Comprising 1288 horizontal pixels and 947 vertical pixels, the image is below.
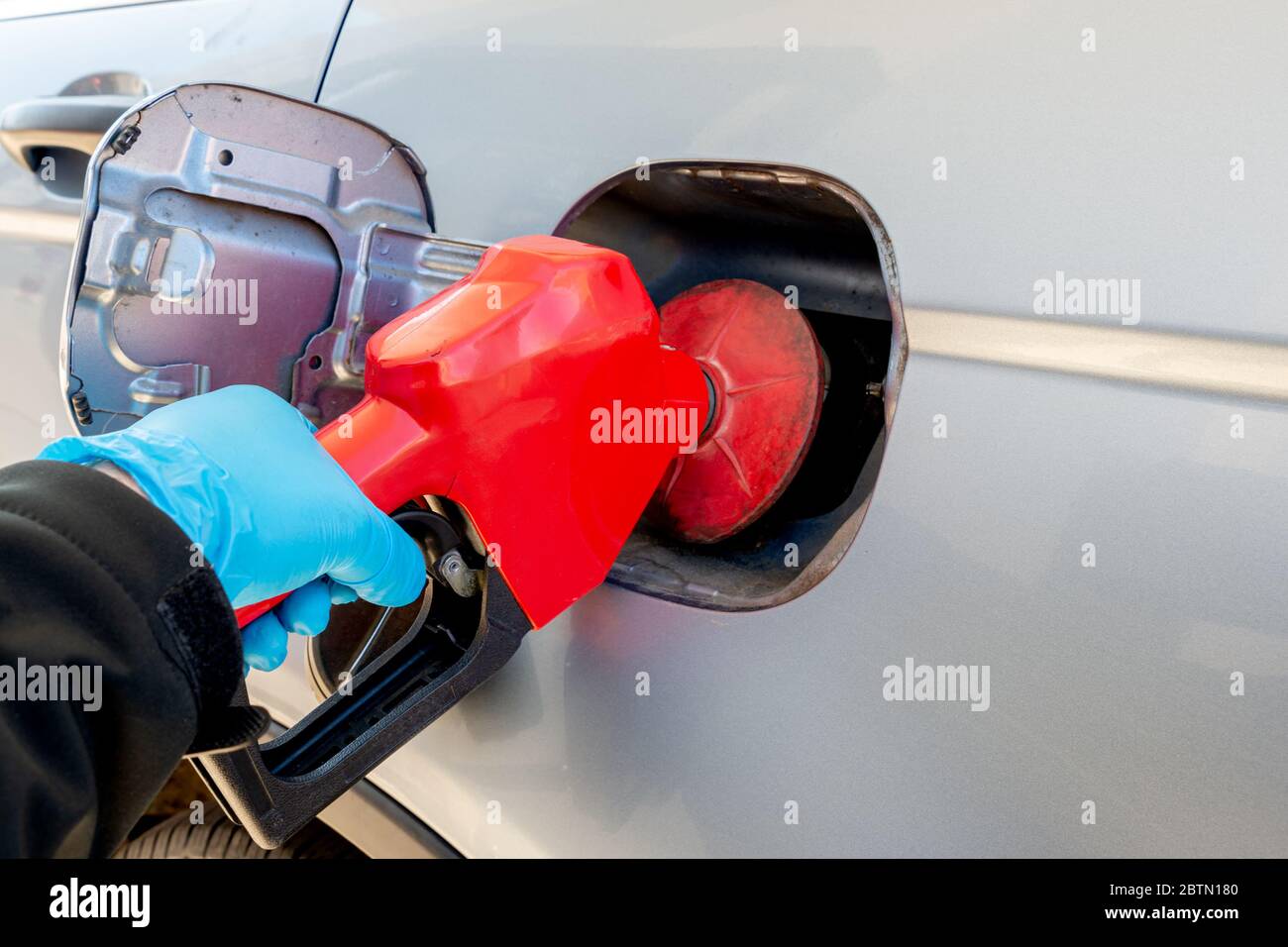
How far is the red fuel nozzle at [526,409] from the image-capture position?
1093 millimetres

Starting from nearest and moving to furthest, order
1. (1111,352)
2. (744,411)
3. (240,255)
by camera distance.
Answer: (1111,352) → (240,255) → (744,411)

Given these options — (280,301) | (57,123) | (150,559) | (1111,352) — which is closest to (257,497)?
(150,559)

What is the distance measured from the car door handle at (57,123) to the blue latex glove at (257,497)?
3.02ft

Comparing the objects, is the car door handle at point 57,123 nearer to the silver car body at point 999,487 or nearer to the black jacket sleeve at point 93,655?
the silver car body at point 999,487

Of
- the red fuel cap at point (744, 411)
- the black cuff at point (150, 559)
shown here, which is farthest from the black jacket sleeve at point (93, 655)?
the red fuel cap at point (744, 411)

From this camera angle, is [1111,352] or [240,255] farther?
[240,255]

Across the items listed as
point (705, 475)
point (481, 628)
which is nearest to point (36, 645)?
point (481, 628)

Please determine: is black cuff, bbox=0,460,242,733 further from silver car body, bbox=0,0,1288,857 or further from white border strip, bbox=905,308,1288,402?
white border strip, bbox=905,308,1288,402

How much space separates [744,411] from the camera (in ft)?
A: 4.42

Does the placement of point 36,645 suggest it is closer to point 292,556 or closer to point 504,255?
point 292,556

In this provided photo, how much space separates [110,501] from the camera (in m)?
0.83

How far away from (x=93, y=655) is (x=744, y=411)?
0.81m

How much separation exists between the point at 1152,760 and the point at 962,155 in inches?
22.2

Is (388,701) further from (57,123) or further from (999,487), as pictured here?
(57,123)
